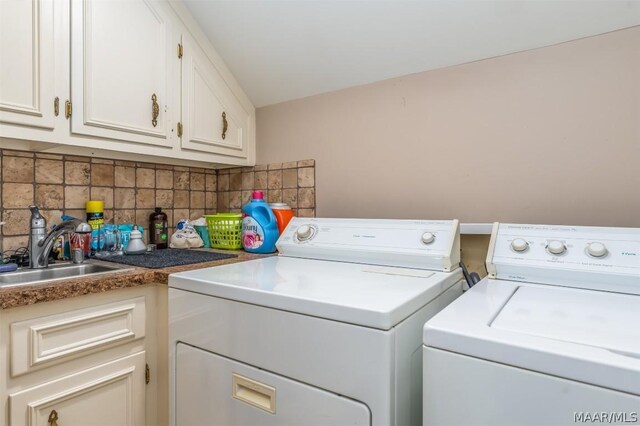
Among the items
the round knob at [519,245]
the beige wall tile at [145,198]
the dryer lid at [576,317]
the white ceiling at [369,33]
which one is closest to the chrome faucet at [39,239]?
the beige wall tile at [145,198]

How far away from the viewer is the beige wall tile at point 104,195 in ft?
5.75

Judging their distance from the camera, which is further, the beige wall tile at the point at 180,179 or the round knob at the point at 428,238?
the beige wall tile at the point at 180,179

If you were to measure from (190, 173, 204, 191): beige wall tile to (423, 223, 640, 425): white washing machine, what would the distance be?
1739 mm

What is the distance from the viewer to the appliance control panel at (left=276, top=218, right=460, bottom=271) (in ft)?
4.19

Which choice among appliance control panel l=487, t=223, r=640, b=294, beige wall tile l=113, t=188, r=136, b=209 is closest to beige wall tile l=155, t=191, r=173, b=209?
beige wall tile l=113, t=188, r=136, b=209

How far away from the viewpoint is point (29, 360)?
40.7 inches

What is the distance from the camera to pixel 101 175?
1.78 meters

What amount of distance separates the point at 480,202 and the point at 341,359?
967mm

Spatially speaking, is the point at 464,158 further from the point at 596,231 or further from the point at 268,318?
the point at 268,318

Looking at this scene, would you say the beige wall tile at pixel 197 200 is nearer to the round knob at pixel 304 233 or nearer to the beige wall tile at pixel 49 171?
the beige wall tile at pixel 49 171

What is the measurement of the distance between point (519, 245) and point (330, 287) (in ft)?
2.08

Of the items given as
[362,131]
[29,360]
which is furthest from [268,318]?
[362,131]

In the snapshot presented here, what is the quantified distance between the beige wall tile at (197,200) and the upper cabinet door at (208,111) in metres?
0.39

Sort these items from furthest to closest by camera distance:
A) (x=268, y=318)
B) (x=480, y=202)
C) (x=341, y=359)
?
(x=480, y=202) < (x=268, y=318) < (x=341, y=359)
